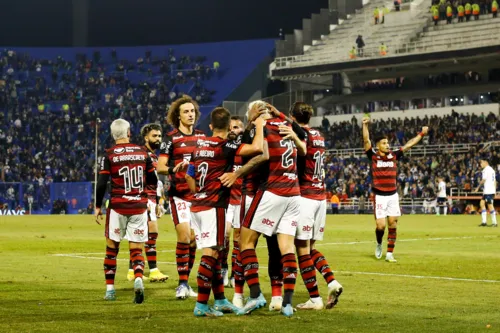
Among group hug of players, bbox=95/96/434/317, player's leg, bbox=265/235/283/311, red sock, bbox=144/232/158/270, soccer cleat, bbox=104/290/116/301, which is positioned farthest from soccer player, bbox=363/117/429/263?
player's leg, bbox=265/235/283/311

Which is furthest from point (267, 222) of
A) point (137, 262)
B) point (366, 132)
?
point (366, 132)

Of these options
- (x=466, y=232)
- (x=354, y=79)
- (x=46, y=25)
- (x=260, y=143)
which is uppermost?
(x=46, y=25)

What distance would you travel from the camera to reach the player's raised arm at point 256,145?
1117 centimetres

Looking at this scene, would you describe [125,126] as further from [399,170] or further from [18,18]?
[18,18]

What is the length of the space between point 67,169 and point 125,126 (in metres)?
60.7

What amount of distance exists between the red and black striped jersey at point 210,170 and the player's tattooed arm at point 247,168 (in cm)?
18

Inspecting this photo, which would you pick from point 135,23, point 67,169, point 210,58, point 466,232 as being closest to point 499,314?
point 466,232

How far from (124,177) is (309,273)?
3.19 meters

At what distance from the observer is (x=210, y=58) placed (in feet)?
282

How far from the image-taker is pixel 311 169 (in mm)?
12891

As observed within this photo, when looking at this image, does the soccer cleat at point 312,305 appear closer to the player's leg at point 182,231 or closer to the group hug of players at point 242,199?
the group hug of players at point 242,199

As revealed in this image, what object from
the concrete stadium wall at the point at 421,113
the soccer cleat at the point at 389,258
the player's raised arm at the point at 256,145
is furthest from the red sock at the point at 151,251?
the concrete stadium wall at the point at 421,113

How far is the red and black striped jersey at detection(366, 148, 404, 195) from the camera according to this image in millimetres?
21500

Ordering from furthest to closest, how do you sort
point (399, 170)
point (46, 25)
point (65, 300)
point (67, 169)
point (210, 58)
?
1. point (46, 25)
2. point (210, 58)
3. point (67, 169)
4. point (399, 170)
5. point (65, 300)
